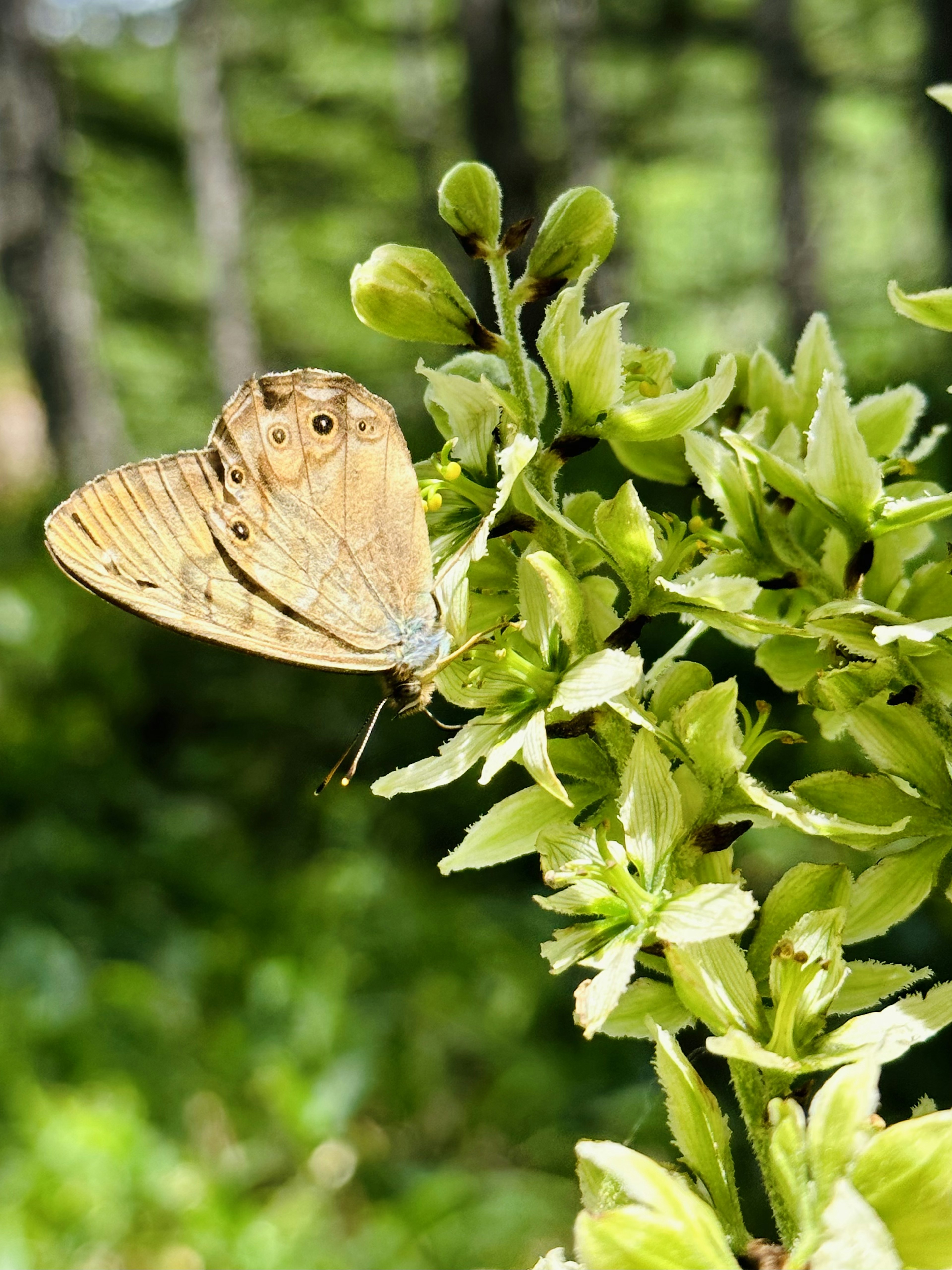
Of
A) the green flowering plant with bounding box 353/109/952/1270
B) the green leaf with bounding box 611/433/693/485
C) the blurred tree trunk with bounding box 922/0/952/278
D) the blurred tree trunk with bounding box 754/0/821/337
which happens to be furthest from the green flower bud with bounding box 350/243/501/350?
the blurred tree trunk with bounding box 754/0/821/337

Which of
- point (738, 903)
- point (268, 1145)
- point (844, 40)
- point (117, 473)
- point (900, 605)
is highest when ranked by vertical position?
point (844, 40)

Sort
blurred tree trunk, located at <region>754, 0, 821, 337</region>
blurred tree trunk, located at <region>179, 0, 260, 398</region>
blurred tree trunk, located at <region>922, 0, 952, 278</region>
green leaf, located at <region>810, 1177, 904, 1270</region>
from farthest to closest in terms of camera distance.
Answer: blurred tree trunk, located at <region>179, 0, 260, 398</region> → blurred tree trunk, located at <region>754, 0, 821, 337</region> → blurred tree trunk, located at <region>922, 0, 952, 278</region> → green leaf, located at <region>810, 1177, 904, 1270</region>

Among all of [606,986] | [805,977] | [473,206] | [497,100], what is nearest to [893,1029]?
[805,977]

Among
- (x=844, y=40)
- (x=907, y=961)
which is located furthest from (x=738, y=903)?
(x=844, y=40)

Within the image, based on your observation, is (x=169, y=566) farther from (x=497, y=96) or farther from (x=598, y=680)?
(x=497, y=96)

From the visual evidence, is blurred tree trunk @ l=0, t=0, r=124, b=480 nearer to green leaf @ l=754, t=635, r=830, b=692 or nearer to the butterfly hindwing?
the butterfly hindwing

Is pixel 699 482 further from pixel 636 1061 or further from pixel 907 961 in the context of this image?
pixel 636 1061

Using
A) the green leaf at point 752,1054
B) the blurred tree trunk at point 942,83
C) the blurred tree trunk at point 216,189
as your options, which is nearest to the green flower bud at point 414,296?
the green leaf at point 752,1054
